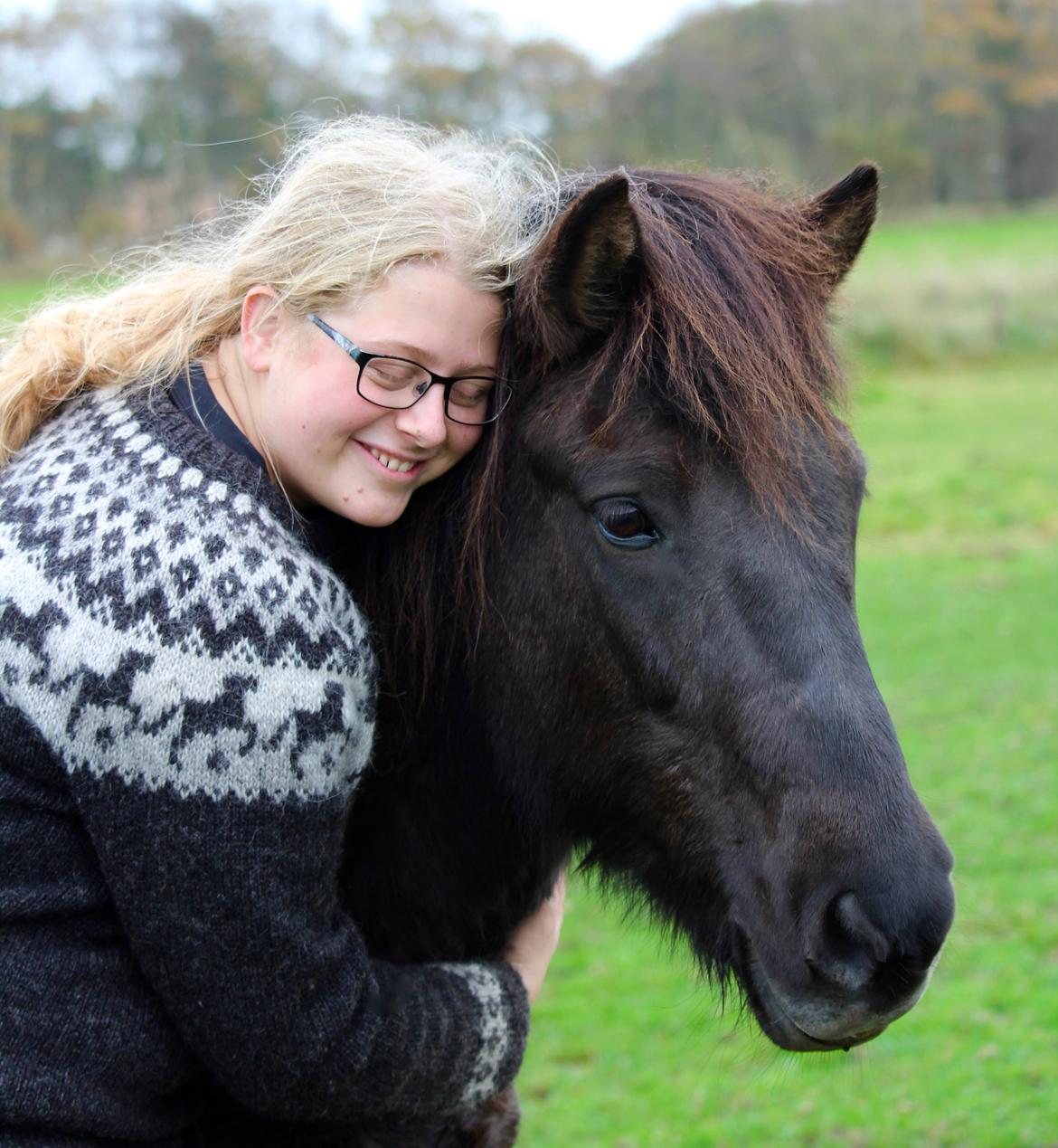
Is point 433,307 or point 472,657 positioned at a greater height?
point 433,307

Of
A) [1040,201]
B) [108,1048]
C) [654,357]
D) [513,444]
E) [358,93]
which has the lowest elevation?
[1040,201]

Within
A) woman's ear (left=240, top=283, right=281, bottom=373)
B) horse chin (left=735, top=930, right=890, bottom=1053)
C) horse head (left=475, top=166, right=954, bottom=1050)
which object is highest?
woman's ear (left=240, top=283, right=281, bottom=373)

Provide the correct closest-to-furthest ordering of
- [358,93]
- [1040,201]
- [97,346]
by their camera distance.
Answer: [97,346] → [358,93] → [1040,201]

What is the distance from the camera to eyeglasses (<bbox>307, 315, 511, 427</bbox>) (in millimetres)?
2033

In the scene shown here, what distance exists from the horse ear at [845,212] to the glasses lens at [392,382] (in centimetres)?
90

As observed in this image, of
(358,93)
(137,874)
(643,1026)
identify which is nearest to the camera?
(137,874)

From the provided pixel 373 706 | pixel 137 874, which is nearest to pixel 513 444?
pixel 373 706

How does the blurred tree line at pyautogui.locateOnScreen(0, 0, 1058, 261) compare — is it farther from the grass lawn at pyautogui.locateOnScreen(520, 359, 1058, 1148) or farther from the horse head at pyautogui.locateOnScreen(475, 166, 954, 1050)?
the horse head at pyautogui.locateOnScreen(475, 166, 954, 1050)

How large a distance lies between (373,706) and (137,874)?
465mm

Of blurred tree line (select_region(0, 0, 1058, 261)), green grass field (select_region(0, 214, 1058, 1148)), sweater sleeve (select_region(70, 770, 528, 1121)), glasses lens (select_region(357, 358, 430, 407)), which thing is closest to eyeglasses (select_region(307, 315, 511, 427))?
glasses lens (select_region(357, 358, 430, 407))

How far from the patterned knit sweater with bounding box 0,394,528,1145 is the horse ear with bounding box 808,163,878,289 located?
1.26m

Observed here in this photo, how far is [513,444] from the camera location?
219 centimetres

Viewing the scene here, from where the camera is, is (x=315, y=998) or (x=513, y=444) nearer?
(x=315, y=998)

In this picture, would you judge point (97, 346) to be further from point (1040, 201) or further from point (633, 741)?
point (1040, 201)
